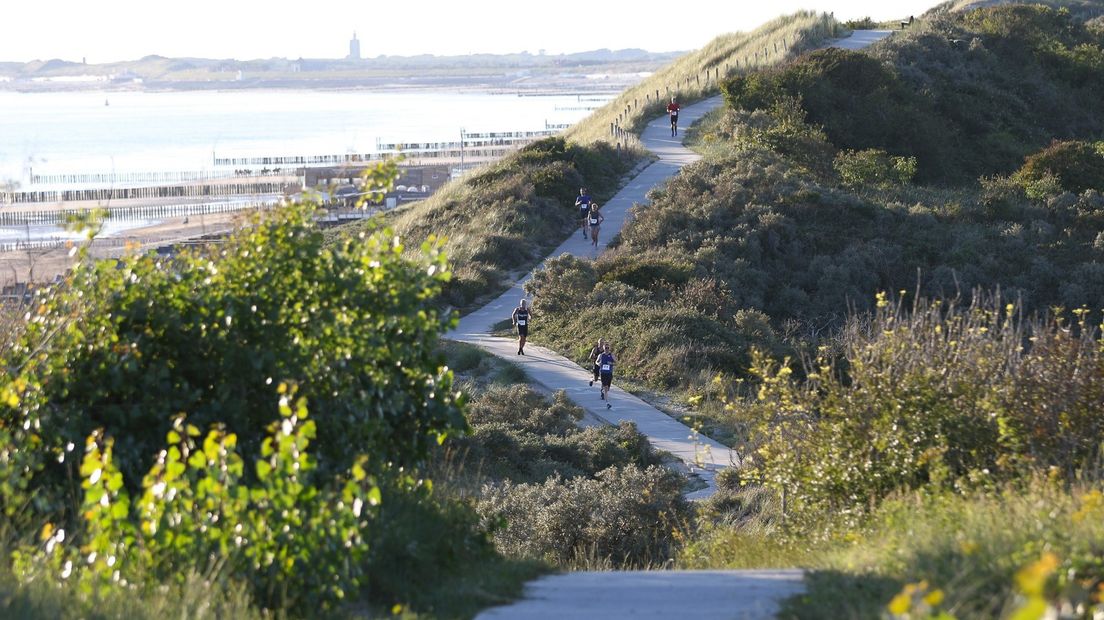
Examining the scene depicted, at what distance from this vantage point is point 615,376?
22.2 m

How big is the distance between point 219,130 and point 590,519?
11910cm

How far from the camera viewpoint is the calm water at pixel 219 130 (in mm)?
89250

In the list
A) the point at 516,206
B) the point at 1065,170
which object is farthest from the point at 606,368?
the point at 1065,170

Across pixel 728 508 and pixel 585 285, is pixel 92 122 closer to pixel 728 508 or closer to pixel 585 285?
pixel 585 285

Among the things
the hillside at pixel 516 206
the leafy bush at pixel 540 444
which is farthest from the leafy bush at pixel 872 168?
the leafy bush at pixel 540 444

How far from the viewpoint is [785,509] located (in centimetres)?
1051

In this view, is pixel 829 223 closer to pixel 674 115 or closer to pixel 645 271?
pixel 645 271

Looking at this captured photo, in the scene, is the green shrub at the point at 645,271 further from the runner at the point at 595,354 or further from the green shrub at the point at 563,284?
the runner at the point at 595,354

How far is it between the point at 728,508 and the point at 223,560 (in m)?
8.40

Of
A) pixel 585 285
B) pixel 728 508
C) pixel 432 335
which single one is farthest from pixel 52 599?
pixel 585 285

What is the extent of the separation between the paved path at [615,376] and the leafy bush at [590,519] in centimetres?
72

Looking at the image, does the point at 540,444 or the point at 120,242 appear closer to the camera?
the point at 540,444

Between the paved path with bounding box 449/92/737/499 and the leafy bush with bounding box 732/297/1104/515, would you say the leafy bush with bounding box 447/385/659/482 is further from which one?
the leafy bush with bounding box 732/297/1104/515

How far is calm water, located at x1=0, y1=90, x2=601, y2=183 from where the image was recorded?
8925 cm
